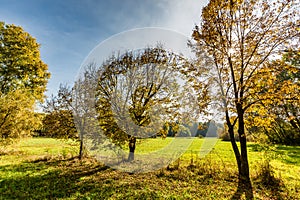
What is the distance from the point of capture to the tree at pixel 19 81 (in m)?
12.5

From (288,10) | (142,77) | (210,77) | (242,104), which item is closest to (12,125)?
(142,77)

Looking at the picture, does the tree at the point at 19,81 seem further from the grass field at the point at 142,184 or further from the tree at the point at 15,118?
the grass field at the point at 142,184

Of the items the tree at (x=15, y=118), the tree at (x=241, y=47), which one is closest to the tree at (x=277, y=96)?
the tree at (x=241, y=47)

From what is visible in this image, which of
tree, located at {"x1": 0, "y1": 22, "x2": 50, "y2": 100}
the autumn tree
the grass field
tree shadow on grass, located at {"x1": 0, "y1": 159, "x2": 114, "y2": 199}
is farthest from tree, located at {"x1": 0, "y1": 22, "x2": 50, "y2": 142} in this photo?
the autumn tree

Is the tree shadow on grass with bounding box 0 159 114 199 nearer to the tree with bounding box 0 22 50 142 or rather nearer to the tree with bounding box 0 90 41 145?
the tree with bounding box 0 90 41 145

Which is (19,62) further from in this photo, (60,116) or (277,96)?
(277,96)

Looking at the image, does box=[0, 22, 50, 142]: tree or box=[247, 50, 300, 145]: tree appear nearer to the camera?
box=[247, 50, 300, 145]: tree

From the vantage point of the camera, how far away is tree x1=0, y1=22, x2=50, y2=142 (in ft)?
40.9

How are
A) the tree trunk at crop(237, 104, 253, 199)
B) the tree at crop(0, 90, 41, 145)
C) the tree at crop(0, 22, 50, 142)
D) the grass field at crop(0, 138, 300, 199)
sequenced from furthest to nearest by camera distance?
the tree at crop(0, 22, 50, 142) < the tree at crop(0, 90, 41, 145) < the tree trunk at crop(237, 104, 253, 199) < the grass field at crop(0, 138, 300, 199)

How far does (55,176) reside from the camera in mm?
8711

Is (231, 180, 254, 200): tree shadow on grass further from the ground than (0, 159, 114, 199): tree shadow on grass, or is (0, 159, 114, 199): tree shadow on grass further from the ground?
(231, 180, 254, 200): tree shadow on grass

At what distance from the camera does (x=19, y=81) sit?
16.8 meters

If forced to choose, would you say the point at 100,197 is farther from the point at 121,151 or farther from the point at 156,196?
the point at 121,151

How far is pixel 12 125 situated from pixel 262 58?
53.5 ft
